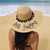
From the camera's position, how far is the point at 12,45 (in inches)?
55.6

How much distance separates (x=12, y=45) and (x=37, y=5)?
97.3 inches

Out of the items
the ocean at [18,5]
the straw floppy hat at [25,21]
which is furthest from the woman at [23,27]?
the ocean at [18,5]

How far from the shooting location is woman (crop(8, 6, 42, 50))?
1.23 meters

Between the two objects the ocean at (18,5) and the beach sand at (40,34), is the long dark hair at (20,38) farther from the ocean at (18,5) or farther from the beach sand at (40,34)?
the ocean at (18,5)

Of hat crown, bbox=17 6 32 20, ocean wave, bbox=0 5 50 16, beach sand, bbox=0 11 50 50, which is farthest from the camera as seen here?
ocean wave, bbox=0 5 50 16

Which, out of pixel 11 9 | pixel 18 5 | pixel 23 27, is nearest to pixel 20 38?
pixel 23 27

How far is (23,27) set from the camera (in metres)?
1.24

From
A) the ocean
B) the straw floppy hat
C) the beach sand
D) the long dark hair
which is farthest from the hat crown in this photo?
the ocean

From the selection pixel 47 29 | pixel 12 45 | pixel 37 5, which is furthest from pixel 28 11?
pixel 37 5

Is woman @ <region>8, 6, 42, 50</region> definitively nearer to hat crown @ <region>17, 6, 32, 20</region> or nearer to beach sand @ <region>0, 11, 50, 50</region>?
hat crown @ <region>17, 6, 32, 20</region>

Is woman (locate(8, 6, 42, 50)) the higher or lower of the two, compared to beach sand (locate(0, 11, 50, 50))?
higher

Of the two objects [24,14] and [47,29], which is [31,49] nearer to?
[24,14]

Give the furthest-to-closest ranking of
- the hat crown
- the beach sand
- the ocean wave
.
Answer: the ocean wave
the beach sand
the hat crown

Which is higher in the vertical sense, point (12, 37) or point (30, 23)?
point (30, 23)
